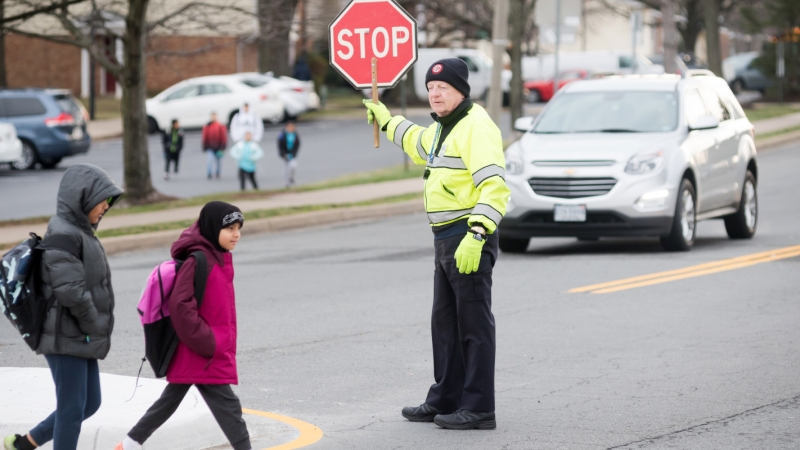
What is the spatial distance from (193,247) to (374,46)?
10.3 feet

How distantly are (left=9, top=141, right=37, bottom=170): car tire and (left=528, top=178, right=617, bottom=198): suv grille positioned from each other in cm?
1833

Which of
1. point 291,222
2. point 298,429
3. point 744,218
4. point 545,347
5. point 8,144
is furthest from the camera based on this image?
point 8,144

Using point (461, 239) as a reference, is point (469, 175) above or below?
above

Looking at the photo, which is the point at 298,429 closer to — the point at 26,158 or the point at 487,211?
the point at 487,211

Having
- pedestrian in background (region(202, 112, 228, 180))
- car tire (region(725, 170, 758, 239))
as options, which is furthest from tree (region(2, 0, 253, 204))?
car tire (region(725, 170, 758, 239))

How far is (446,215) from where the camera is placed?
21.2 feet

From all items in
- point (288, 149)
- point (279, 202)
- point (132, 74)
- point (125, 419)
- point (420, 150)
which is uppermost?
point (420, 150)

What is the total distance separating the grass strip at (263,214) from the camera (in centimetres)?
1577

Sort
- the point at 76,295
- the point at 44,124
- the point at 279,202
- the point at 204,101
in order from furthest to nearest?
1. the point at 204,101
2. the point at 44,124
3. the point at 279,202
4. the point at 76,295

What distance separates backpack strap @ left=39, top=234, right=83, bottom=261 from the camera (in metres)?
5.20

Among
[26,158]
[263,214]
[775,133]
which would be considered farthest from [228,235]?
[775,133]

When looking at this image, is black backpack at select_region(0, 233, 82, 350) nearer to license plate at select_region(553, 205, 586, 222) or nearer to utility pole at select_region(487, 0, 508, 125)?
license plate at select_region(553, 205, 586, 222)

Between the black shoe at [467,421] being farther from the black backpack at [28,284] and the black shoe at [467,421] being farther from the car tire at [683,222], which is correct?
the car tire at [683,222]

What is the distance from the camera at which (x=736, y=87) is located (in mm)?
53281
